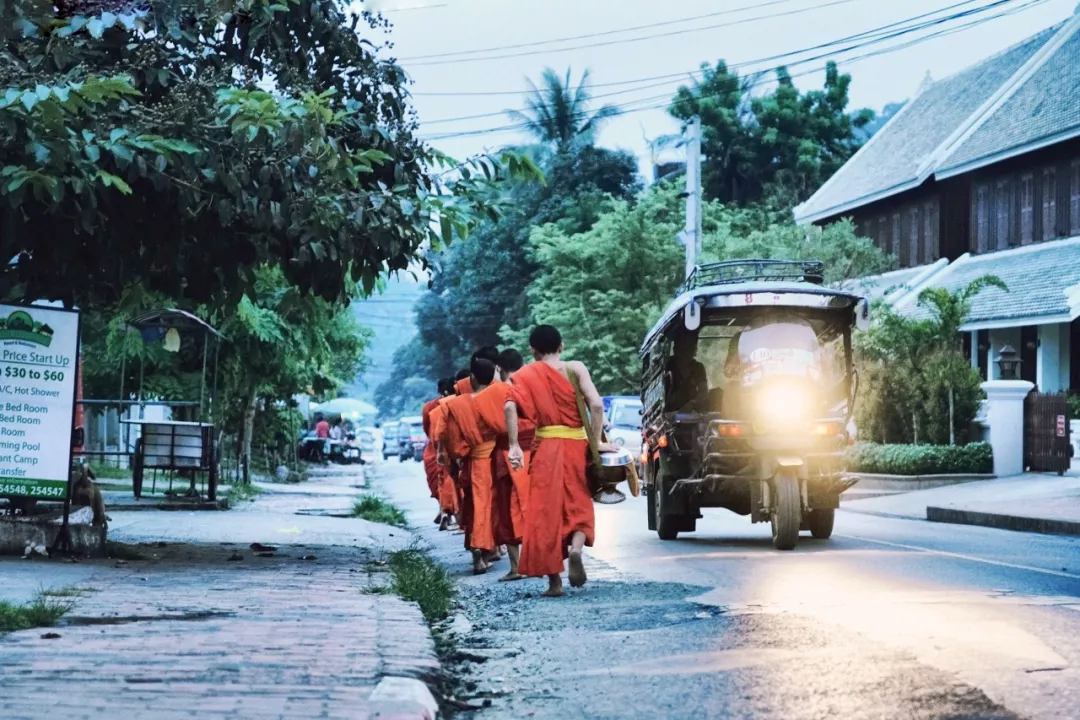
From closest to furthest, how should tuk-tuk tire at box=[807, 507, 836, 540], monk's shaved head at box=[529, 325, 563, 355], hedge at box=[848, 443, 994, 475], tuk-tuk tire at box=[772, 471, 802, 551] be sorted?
monk's shaved head at box=[529, 325, 563, 355], tuk-tuk tire at box=[772, 471, 802, 551], tuk-tuk tire at box=[807, 507, 836, 540], hedge at box=[848, 443, 994, 475]

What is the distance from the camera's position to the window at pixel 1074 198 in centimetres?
3170

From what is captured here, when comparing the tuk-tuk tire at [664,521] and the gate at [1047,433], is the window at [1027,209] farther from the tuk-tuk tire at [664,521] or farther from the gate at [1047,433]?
the tuk-tuk tire at [664,521]

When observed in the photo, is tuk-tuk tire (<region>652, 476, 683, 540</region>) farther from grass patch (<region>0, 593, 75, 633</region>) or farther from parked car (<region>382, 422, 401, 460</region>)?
parked car (<region>382, 422, 401, 460</region>)

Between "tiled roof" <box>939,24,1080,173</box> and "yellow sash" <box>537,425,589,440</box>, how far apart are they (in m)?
22.8

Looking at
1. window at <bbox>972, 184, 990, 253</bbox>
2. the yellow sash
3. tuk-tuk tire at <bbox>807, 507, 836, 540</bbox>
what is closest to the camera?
the yellow sash

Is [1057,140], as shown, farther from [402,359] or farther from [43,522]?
[402,359]

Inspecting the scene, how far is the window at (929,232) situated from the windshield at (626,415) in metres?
10.2

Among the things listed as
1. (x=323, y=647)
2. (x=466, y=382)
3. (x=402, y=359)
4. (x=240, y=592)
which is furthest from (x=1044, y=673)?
(x=402, y=359)

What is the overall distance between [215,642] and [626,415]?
25.3 m

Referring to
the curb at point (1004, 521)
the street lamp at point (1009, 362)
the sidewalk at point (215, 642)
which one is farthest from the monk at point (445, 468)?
the street lamp at point (1009, 362)

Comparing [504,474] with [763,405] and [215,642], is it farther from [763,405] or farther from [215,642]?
[215,642]

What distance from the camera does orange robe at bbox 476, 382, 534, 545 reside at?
11961mm

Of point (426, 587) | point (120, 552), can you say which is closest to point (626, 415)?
point (120, 552)

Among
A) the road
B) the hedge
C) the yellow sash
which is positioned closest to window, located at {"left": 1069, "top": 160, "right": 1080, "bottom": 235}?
the hedge
